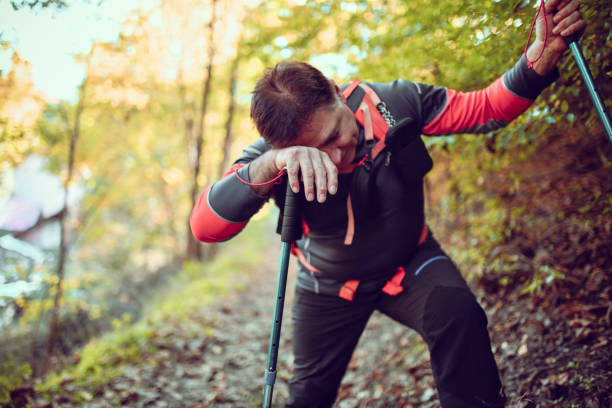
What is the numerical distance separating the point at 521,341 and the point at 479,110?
2.07m

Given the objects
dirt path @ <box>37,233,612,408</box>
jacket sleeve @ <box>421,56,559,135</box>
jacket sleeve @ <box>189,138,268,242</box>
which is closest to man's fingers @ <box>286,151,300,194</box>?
jacket sleeve @ <box>189,138,268,242</box>

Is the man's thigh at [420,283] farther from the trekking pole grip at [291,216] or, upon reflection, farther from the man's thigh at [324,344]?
the trekking pole grip at [291,216]

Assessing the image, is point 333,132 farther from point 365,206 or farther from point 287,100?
point 365,206

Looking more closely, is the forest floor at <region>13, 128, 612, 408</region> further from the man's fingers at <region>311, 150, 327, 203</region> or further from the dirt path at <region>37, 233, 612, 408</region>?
the man's fingers at <region>311, 150, 327, 203</region>

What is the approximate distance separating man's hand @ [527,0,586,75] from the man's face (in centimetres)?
94

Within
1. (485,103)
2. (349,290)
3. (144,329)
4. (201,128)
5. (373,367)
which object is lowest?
(144,329)

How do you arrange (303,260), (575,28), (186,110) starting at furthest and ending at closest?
(186,110), (303,260), (575,28)

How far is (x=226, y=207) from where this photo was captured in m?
1.94

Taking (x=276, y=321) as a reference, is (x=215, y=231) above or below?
above

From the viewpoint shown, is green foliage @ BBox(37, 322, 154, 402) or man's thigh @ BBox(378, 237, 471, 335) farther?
green foliage @ BBox(37, 322, 154, 402)

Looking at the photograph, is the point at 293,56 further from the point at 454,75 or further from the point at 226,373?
the point at 226,373

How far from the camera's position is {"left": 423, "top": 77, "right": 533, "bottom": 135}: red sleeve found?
2.01 metres

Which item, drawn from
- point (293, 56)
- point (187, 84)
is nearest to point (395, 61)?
point (293, 56)

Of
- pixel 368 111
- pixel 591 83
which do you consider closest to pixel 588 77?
pixel 591 83
